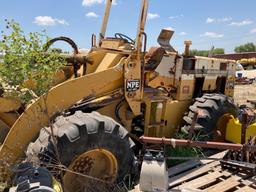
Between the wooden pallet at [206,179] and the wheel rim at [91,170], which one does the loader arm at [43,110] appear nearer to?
the wheel rim at [91,170]

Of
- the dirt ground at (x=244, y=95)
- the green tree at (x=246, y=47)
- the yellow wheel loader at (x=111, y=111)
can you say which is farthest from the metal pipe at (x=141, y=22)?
the green tree at (x=246, y=47)

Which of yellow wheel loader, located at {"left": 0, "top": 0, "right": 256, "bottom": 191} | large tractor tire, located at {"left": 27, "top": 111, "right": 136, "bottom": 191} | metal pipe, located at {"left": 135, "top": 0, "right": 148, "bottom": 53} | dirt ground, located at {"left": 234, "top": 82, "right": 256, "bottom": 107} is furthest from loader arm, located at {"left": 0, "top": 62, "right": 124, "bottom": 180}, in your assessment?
dirt ground, located at {"left": 234, "top": 82, "right": 256, "bottom": 107}

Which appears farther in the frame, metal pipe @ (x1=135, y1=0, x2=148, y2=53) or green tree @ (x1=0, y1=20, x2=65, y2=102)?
metal pipe @ (x1=135, y1=0, x2=148, y2=53)

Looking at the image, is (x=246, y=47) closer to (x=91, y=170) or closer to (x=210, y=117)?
(x=210, y=117)

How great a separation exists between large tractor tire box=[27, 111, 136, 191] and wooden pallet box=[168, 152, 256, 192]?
29.5 inches

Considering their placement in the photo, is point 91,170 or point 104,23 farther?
Result: point 104,23

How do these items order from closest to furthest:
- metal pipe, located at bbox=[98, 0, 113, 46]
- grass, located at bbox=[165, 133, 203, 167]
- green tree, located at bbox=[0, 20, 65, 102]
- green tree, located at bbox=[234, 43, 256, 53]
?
green tree, located at bbox=[0, 20, 65, 102], grass, located at bbox=[165, 133, 203, 167], metal pipe, located at bbox=[98, 0, 113, 46], green tree, located at bbox=[234, 43, 256, 53]

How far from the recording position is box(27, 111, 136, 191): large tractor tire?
4.38m

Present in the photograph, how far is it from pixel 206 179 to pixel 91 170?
1743 millimetres

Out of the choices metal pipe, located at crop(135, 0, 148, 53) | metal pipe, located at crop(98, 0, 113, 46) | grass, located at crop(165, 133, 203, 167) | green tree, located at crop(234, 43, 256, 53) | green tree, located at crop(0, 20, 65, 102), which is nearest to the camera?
green tree, located at crop(0, 20, 65, 102)

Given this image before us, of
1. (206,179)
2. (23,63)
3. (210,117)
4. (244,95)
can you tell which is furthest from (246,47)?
(23,63)

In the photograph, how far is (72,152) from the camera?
4492 millimetres

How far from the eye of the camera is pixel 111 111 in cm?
578

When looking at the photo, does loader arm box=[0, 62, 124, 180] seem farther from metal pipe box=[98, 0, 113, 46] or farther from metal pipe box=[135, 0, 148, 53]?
metal pipe box=[98, 0, 113, 46]
